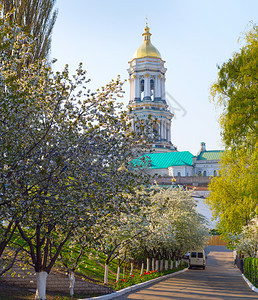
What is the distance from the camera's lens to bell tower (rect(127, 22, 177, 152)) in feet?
379

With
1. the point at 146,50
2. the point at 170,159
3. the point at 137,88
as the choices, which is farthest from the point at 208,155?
the point at 146,50

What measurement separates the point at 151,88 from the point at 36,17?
338ft

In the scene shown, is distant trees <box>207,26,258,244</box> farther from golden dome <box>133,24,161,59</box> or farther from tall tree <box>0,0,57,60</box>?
golden dome <box>133,24,161,59</box>

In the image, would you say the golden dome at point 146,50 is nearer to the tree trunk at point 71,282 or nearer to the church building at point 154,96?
the church building at point 154,96

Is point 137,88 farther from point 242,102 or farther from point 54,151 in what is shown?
point 54,151

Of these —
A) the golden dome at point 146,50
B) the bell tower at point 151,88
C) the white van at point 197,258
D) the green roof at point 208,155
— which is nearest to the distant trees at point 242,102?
the white van at point 197,258

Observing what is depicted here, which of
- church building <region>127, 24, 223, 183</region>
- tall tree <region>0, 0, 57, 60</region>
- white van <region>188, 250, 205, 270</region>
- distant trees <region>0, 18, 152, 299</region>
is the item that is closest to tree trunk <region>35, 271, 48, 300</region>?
distant trees <region>0, 18, 152, 299</region>

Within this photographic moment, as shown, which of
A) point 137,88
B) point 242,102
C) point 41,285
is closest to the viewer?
point 41,285

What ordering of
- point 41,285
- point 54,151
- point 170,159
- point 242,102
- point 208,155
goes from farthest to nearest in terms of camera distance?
point 208,155
point 170,159
point 242,102
point 41,285
point 54,151

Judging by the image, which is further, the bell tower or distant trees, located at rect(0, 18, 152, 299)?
the bell tower

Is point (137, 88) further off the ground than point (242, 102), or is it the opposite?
point (137, 88)

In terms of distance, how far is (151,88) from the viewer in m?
120

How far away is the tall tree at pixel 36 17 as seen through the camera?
1684 centimetres

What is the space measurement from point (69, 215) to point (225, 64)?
12971 millimetres
